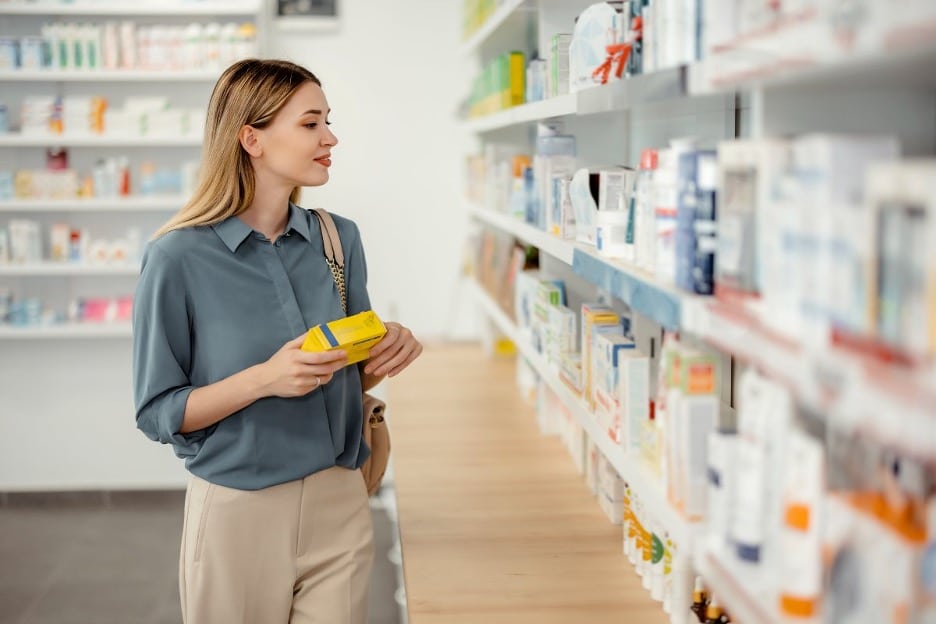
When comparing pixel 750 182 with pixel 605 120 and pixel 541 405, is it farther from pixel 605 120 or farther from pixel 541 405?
pixel 541 405

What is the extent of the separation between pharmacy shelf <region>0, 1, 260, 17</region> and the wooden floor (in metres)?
2.43

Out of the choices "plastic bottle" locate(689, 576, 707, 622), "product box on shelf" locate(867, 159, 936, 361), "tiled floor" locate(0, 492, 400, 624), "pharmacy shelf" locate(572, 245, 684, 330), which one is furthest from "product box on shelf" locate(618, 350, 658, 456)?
"tiled floor" locate(0, 492, 400, 624)

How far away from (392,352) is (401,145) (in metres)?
4.05

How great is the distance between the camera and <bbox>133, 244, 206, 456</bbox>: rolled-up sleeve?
2348mm

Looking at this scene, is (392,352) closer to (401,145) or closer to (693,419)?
(693,419)

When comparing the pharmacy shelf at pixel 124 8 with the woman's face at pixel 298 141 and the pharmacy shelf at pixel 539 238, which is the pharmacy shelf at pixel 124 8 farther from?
the woman's face at pixel 298 141

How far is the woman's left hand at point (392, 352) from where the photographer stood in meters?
2.57

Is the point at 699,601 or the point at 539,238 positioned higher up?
the point at 539,238

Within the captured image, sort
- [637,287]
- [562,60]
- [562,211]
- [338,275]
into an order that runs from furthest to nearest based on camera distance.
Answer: [562,60] < [562,211] < [338,275] < [637,287]

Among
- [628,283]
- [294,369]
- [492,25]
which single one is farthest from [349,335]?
[492,25]

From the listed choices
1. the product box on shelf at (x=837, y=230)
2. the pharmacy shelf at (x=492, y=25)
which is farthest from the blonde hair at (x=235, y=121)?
the pharmacy shelf at (x=492, y=25)

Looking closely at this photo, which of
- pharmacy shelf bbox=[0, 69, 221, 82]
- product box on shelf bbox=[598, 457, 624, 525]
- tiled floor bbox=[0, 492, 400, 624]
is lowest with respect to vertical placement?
tiled floor bbox=[0, 492, 400, 624]

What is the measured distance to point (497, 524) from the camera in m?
3.25

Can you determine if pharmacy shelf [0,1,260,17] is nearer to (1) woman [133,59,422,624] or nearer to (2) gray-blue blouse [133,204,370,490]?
(1) woman [133,59,422,624]
